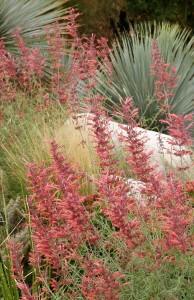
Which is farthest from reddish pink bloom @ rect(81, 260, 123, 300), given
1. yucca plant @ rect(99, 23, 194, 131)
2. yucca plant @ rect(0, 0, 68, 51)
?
yucca plant @ rect(0, 0, 68, 51)

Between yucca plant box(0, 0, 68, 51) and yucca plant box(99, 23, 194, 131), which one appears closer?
yucca plant box(99, 23, 194, 131)

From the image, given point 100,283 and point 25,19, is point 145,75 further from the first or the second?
point 100,283

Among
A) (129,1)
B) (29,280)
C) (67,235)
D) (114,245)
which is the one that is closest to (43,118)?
(29,280)

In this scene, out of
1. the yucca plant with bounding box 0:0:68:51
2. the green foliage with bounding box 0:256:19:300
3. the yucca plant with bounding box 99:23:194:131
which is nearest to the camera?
the green foliage with bounding box 0:256:19:300

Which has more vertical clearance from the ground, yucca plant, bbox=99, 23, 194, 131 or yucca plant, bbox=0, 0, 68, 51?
yucca plant, bbox=0, 0, 68, 51

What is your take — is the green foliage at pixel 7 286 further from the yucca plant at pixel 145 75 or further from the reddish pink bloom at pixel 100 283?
the yucca plant at pixel 145 75

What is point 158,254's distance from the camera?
9.53 feet

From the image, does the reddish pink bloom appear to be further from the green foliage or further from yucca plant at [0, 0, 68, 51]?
yucca plant at [0, 0, 68, 51]

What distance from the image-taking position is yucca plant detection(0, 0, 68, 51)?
371 inches

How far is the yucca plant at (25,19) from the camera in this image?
9.41m

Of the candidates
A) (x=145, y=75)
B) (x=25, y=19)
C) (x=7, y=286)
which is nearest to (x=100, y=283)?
(x=7, y=286)

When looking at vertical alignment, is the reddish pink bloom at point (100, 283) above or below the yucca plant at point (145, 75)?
above

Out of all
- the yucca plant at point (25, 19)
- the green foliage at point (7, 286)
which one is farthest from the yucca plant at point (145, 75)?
the green foliage at point (7, 286)

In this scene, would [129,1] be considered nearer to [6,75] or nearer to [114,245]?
[6,75]
